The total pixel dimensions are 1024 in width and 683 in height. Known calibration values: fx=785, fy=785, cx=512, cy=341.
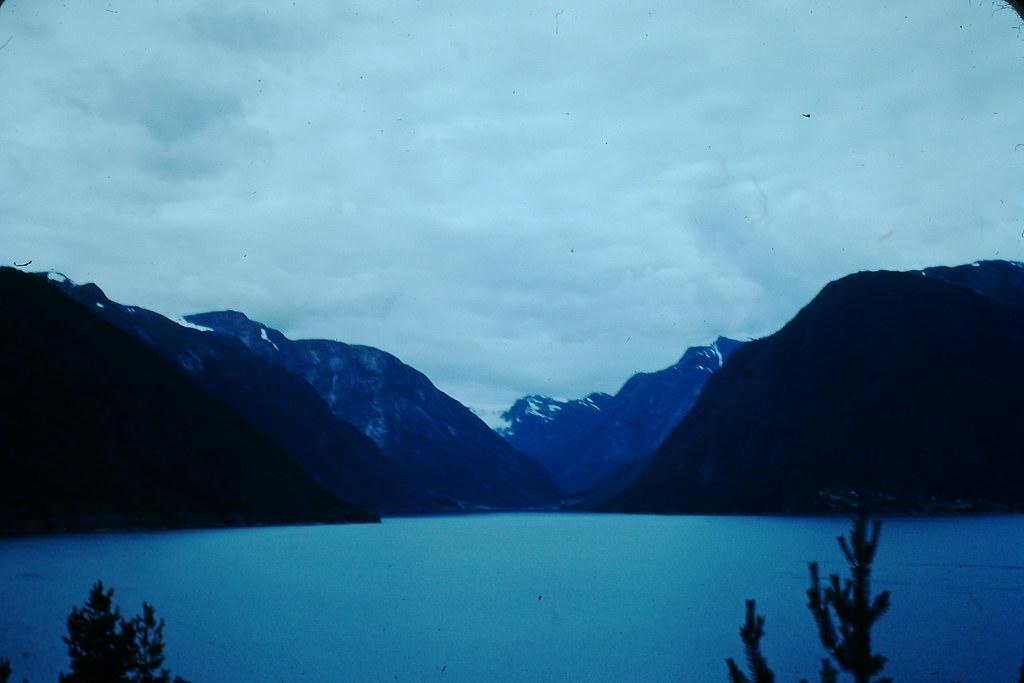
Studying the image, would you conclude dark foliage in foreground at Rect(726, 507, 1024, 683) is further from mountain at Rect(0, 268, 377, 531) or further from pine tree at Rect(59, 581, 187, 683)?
mountain at Rect(0, 268, 377, 531)

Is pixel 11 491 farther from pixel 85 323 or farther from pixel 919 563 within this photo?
pixel 919 563

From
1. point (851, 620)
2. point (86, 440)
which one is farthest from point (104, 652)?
point (86, 440)

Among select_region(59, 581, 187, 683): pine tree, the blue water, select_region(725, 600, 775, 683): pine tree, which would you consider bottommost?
the blue water

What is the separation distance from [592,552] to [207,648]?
91768 millimetres

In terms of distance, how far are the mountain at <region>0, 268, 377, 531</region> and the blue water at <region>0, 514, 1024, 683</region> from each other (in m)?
12.5

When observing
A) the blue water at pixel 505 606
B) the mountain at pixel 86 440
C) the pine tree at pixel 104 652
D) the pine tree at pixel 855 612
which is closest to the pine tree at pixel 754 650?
the pine tree at pixel 855 612

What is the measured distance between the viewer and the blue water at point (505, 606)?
155 ft

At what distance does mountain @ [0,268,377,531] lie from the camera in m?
143

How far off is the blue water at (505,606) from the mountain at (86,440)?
1251 centimetres

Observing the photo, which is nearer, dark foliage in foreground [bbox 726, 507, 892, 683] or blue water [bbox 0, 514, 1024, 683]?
dark foliage in foreground [bbox 726, 507, 892, 683]

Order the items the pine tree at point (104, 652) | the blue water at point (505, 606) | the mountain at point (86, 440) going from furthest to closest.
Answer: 1. the mountain at point (86, 440)
2. the blue water at point (505, 606)
3. the pine tree at point (104, 652)

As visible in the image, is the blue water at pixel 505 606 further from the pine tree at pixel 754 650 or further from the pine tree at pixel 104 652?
the pine tree at pixel 754 650

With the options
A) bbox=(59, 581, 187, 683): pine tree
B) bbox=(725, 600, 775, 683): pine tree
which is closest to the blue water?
bbox=(59, 581, 187, 683): pine tree

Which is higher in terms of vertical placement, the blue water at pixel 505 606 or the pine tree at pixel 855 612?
the pine tree at pixel 855 612
